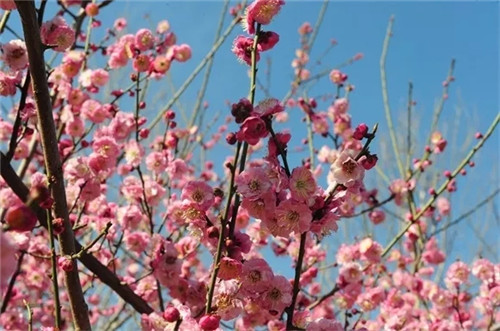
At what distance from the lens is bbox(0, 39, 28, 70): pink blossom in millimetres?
2318

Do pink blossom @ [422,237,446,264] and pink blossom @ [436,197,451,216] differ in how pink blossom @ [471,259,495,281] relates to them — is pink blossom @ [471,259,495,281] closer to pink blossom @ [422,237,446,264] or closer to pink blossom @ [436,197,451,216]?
pink blossom @ [422,237,446,264]

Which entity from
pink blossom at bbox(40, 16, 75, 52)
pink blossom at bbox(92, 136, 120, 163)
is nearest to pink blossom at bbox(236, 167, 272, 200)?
pink blossom at bbox(40, 16, 75, 52)

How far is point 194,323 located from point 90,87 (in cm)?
242

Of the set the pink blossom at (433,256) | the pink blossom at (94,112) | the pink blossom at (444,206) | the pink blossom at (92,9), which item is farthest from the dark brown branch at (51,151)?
the pink blossom at (444,206)

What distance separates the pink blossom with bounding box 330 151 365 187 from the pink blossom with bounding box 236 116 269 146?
0.91 feet

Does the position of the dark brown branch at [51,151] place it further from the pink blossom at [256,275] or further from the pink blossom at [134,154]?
the pink blossom at [134,154]

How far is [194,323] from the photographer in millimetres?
1650

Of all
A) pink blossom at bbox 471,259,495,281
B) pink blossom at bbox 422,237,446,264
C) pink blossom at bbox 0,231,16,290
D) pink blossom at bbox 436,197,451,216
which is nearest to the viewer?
pink blossom at bbox 0,231,16,290

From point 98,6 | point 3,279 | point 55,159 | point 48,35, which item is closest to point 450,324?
point 55,159

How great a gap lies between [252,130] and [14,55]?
135 centimetres

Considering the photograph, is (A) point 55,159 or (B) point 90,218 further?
(B) point 90,218

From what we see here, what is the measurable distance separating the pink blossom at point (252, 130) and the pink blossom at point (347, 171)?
0.28 metres

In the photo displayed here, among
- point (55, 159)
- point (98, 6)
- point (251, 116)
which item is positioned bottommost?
Answer: point (251, 116)

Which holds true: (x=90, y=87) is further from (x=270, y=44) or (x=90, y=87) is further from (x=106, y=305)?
(x=106, y=305)
